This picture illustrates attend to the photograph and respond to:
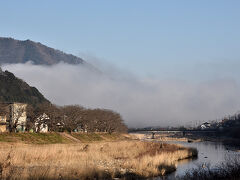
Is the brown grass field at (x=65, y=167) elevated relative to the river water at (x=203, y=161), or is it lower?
elevated

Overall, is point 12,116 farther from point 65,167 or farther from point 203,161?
point 65,167

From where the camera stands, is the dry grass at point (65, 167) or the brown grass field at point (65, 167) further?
the dry grass at point (65, 167)

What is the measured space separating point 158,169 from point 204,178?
1442 centimetres

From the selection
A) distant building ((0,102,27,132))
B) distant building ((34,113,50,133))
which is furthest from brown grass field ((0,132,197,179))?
distant building ((0,102,27,132))

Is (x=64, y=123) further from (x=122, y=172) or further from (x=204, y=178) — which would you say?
(x=204, y=178)

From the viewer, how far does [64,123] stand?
425ft

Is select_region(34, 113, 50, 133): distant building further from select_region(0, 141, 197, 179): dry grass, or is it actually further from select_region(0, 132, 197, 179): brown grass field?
select_region(0, 132, 197, 179): brown grass field

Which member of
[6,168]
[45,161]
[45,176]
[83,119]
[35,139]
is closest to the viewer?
[6,168]

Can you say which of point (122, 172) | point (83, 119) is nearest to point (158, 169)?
point (122, 172)

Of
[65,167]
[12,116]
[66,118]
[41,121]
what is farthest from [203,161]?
[66,118]

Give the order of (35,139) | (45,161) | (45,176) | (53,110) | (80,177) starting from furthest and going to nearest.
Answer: (53,110) → (35,139) → (45,161) → (80,177) → (45,176)

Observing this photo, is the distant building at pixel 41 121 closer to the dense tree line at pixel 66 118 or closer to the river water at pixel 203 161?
the dense tree line at pixel 66 118

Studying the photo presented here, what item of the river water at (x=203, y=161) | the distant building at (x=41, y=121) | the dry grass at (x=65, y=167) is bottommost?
the river water at (x=203, y=161)

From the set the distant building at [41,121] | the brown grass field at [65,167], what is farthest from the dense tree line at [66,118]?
the brown grass field at [65,167]
